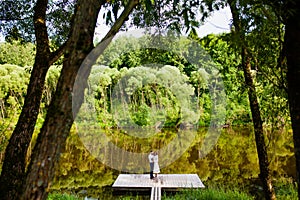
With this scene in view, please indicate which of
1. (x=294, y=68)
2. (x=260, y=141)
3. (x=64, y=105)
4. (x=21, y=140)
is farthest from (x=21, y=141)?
(x=294, y=68)

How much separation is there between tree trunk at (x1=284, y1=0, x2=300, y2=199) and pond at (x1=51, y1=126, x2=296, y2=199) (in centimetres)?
413

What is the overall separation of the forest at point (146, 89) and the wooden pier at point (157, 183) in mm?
831

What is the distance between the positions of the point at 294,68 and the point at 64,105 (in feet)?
3.74

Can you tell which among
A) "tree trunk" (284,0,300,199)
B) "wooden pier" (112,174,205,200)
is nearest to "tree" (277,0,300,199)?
"tree trunk" (284,0,300,199)

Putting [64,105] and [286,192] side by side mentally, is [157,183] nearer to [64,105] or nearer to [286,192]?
[286,192]

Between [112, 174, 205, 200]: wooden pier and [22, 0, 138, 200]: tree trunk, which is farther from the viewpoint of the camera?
[112, 174, 205, 200]: wooden pier

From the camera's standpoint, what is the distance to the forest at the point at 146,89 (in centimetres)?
168

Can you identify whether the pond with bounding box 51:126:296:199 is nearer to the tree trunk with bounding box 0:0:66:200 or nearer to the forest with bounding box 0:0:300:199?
the forest with bounding box 0:0:300:199

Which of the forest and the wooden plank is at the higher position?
the forest

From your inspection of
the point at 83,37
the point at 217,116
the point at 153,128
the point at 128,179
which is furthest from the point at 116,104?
the point at 83,37

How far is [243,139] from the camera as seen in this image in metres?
14.3

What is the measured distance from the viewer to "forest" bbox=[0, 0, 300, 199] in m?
1.68

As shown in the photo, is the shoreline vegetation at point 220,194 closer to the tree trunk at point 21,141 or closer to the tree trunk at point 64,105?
the tree trunk at point 21,141

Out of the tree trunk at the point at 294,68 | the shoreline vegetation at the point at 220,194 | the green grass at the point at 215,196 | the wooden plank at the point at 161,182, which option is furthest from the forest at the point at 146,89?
the green grass at the point at 215,196
